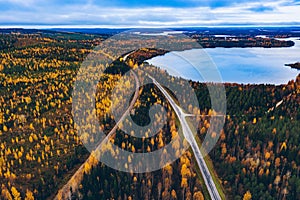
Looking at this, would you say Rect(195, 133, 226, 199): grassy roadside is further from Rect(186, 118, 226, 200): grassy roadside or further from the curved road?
the curved road

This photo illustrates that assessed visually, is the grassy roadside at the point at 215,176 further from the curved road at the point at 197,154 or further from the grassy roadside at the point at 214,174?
the curved road at the point at 197,154

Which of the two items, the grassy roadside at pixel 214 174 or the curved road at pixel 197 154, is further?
the grassy roadside at pixel 214 174

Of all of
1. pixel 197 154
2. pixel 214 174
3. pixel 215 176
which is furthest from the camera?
pixel 197 154

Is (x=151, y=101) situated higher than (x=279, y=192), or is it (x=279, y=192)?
(x=151, y=101)

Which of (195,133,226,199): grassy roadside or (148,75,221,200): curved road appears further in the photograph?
(195,133,226,199): grassy roadside

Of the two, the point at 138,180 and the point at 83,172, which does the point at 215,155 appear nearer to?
the point at 138,180

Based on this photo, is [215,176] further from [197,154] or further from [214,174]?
[197,154]

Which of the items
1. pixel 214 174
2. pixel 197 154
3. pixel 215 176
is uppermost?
pixel 197 154

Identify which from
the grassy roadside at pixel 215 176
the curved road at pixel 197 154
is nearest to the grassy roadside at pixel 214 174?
the grassy roadside at pixel 215 176

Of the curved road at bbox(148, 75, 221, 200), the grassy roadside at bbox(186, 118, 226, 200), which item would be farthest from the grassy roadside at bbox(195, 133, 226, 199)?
the curved road at bbox(148, 75, 221, 200)

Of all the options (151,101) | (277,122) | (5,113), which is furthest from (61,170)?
(277,122)

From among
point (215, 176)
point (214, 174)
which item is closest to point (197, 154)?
point (214, 174)
